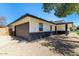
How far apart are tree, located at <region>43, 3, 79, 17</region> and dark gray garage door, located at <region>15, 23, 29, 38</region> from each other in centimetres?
68

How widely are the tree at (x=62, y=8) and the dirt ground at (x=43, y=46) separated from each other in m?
0.61

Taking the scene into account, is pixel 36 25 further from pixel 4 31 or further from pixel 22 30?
pixel 4 31

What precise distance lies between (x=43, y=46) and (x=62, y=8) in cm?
113

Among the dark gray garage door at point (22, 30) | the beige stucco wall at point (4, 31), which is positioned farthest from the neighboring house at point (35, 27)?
the beige stucco wall at point (4, 31)

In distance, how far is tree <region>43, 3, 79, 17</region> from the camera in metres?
4.06

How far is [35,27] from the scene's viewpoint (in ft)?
13.9

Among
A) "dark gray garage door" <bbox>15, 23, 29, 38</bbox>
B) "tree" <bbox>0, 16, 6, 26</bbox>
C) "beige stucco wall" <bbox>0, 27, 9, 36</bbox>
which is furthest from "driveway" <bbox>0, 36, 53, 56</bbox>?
"tree" <bbox>0, 16, 6, 26</bbox>

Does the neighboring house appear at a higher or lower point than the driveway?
higher

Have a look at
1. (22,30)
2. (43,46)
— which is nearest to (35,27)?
(22,30)

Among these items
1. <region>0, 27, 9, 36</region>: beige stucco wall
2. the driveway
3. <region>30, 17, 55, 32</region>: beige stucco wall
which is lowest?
the driveway

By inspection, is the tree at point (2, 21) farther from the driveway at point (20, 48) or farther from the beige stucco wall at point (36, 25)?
the beige stucco wall at point (36, 25)

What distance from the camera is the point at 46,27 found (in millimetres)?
4371

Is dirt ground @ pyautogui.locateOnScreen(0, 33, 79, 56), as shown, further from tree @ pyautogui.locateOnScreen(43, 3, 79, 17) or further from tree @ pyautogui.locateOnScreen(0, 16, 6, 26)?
tree @ pyautogui.locateOnScreen(43, 3, 79, 17)

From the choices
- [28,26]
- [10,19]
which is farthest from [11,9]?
[28,26]
